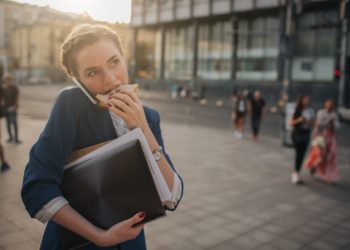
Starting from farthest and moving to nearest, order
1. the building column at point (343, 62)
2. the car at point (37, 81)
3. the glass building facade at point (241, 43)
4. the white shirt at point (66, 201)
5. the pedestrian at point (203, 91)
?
the car at point (37, 81) < the pedestrian at point (203, 91) < the glass building facade at point (241, 43) < the building column at point (343, 62) < the white shirt at point (66, 201)

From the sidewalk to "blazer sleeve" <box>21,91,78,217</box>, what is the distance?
3.13 metres

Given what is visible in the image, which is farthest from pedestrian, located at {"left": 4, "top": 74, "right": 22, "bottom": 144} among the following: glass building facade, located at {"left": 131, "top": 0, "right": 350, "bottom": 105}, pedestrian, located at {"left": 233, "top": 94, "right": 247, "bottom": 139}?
glass building facade, located at {"left": 131, "top": 0, "right": 350, "bottom": 105}

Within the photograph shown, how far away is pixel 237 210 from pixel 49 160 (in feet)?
15.6

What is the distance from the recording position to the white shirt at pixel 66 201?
Answer: 1.30 metres

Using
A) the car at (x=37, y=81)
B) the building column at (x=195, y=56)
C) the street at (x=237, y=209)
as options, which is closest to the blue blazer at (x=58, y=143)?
the street at (x=237, y=209)

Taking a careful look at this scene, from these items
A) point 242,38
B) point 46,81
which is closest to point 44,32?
point 46,81

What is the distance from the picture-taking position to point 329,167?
25.2 ft

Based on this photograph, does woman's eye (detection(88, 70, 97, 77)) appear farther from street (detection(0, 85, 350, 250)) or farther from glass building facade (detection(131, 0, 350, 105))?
glass building facade (detection(131, 0, 350, 105))

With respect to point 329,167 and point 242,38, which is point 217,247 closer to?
point 329,167

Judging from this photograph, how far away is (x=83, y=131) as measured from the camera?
1.47 meters

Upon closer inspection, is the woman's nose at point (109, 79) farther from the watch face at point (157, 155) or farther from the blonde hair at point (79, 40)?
the watch face at point (157, 155)

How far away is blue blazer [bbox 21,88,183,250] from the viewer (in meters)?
1.31

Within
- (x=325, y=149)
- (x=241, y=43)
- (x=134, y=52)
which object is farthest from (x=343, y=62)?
(x=134, y=52)

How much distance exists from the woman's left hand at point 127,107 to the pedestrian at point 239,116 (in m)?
12.6
